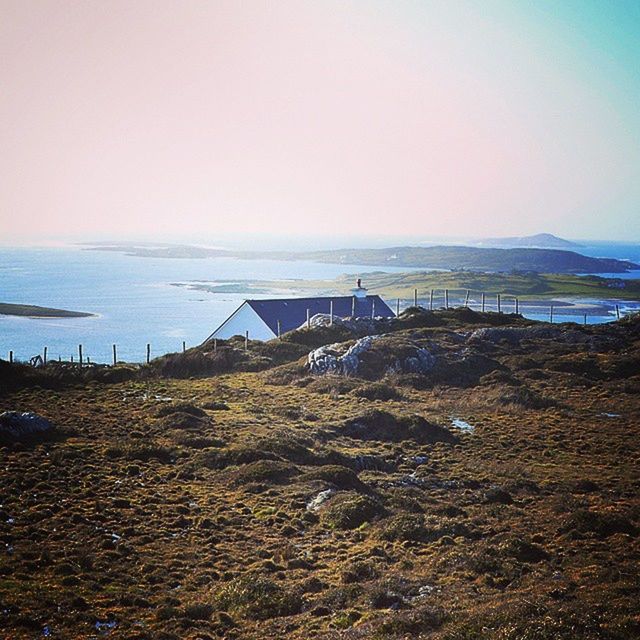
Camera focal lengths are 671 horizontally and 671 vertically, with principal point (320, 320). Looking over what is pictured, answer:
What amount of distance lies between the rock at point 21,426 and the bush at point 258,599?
49.5 ft

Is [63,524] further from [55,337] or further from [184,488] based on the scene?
[55,337]

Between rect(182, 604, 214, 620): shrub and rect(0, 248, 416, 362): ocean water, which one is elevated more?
rect(182, 604, 214, 620): shrub

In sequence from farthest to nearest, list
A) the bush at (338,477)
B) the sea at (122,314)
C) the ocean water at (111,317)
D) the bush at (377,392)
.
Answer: the sea at (122,314) < the ocean water at (111,317) < the bush at (377,392) < the bush at (338,477)

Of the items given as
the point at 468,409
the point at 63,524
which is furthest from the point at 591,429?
the point at 63,524

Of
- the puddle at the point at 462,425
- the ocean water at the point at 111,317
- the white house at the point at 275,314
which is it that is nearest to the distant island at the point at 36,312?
the ocean water at the point at 111,317

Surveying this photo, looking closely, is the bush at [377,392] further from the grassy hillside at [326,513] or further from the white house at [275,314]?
the white house at [275,314]

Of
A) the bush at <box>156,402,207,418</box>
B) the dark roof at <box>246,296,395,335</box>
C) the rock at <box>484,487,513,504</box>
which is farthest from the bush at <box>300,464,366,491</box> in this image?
the dark roof at <box>246,296,395,335</box>

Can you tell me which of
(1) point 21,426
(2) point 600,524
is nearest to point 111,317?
(1) point 21,426

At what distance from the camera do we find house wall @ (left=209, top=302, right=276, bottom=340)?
58.5 m

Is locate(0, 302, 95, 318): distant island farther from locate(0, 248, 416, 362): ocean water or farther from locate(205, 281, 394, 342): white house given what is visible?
locate(205, 281, 394, 342): white house

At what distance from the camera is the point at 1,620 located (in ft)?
42.5

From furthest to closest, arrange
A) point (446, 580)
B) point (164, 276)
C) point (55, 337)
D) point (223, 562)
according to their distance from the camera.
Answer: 1. point (164, 276)
2. point (55, 337)
3. point (223, 562)
4. point (446, 580)

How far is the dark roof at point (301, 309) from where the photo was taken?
59.6 metres

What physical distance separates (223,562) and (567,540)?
361 inches
